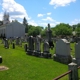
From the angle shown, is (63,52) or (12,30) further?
(12,30)

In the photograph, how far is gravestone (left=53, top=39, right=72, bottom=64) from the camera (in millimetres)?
14929

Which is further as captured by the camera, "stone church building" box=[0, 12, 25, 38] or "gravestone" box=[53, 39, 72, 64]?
"stone church building" box=[0, 12, 25, 38]

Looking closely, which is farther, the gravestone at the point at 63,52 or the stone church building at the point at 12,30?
the stone church building at the point at 12,30

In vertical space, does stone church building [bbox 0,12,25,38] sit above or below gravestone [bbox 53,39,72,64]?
above

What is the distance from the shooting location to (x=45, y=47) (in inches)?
712

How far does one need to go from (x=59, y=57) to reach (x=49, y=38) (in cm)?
1253

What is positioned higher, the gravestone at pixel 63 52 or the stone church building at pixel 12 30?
the stone church building at pixel 12 30

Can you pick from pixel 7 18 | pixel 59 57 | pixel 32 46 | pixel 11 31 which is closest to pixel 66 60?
pixel 59 57

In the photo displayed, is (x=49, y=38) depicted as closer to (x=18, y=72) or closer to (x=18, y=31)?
(x=18, y=72)

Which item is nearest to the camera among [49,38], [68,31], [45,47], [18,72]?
[18,72]

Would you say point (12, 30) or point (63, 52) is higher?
point (12, 30)

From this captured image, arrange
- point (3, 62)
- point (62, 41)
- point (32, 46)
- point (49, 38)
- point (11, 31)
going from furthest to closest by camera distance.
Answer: point (11, 31), point (49, 38), point (32, 46), point (62, 41), point (3, 62)

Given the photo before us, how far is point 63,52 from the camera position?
15328 mm

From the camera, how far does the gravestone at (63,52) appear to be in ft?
49.0
